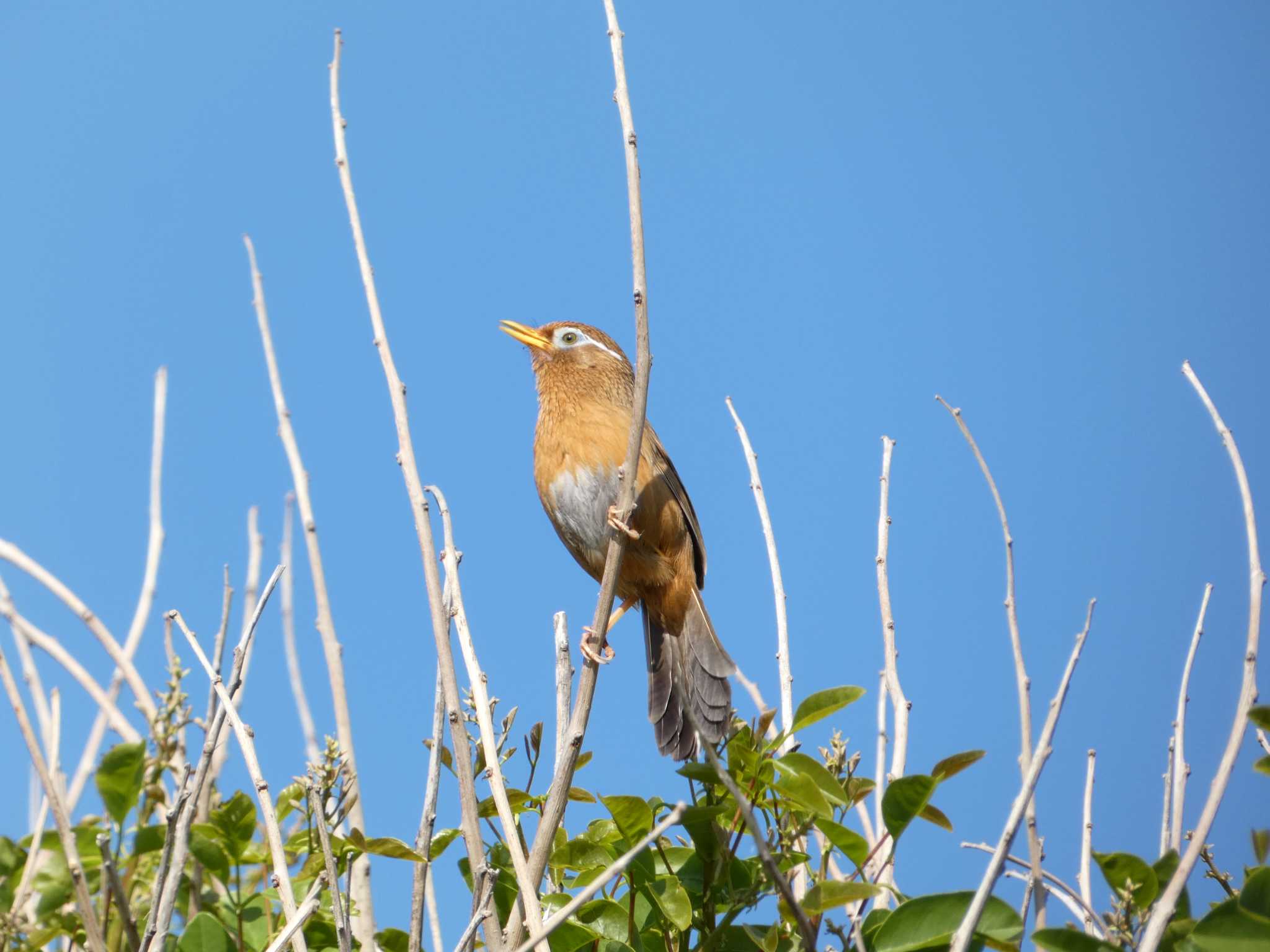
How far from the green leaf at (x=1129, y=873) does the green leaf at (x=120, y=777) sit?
6.30 feet

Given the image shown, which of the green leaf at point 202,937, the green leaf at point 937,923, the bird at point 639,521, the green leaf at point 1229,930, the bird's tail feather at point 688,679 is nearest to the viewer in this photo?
the green leaf at point 1229,930

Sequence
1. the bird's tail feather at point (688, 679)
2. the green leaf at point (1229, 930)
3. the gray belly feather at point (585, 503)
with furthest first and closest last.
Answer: the gray belly feather at point (585, 503) < the bird's tail feather at point (688, 679) < the green leaf at point (1229, 930)

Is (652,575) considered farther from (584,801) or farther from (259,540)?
(584,801)

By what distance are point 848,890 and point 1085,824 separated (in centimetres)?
100

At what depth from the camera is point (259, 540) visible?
4125 millimetres

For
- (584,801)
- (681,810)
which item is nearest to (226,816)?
(584,801)

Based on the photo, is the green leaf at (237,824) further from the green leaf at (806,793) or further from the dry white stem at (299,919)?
the green leaf at (806,793)

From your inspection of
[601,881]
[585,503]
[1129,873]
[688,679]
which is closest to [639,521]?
[585,503]

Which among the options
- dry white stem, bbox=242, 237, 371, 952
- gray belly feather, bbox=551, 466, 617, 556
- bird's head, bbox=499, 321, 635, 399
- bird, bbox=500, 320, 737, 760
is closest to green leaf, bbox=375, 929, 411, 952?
dry white stem, bbox=242, 237, 371, 952

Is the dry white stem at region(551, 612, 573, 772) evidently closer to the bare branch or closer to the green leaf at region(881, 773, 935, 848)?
the bare branch

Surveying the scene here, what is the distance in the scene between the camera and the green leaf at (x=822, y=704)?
253cm

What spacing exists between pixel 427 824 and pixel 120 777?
68 centimetres

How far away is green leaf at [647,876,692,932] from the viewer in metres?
2.40

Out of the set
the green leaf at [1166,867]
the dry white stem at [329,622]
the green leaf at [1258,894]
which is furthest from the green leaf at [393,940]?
the green leaf at [1258,894]
